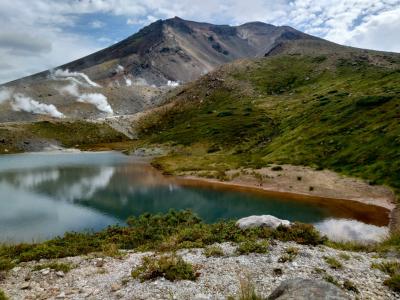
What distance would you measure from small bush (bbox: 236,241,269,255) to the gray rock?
8.72 metres

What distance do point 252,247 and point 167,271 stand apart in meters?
6.00

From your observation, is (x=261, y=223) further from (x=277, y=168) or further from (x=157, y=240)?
(x=277, y=168)

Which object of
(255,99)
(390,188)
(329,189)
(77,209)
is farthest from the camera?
(255,99)

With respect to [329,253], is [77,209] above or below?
below

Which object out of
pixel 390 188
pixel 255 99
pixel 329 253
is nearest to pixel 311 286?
pixel 329 253

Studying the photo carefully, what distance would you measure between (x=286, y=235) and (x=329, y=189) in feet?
162

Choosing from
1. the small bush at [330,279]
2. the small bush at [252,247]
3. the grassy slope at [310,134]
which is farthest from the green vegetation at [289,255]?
the grassy slope at [310,134]

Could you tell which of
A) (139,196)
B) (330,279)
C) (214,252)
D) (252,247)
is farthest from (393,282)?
(139,196)

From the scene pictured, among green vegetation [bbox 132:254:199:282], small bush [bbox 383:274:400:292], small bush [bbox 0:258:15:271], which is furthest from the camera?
small bush [bbox 0:258:15:271]

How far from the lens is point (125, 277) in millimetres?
20938

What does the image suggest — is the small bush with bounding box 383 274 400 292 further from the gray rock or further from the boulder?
the boulder

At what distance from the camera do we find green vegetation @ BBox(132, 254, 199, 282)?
1991 cm

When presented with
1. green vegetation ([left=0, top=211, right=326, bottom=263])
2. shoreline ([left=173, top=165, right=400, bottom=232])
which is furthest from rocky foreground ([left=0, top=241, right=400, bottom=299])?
shoreline ([left=173, top=165, right=400, bottom=232])

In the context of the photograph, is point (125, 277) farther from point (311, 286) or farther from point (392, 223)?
point (392, 223)
